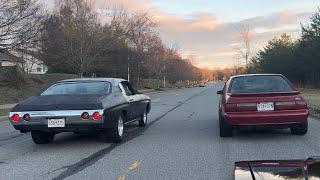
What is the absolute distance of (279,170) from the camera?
12.8ft

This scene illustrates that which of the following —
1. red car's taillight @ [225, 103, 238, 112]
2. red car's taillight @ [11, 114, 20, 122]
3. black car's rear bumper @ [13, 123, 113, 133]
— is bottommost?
black car's rear bumper @ [13, 123, 113, 133]

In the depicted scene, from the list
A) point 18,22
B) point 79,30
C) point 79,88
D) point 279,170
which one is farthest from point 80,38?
point 279,170

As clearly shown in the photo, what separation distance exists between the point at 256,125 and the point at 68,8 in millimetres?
37108

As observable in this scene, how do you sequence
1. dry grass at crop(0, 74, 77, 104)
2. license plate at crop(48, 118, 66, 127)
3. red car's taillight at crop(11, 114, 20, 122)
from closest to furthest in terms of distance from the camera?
license plate at crop(48, 118, 66, 127), red car's taillight at crop(11, 114, 20, 122), dry grass at crop(0, 74, 77, 104)

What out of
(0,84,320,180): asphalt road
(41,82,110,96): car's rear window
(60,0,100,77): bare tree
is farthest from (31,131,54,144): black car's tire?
(60,0,100,77): bare tree

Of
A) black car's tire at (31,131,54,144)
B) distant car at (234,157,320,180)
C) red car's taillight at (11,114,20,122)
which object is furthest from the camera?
black car's tire at (31,131,54,144)

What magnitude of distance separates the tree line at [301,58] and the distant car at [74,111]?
44.6m

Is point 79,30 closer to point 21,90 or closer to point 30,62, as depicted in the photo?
point 21,90

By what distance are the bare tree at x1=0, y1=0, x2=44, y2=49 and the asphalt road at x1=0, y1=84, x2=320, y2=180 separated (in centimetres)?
1704

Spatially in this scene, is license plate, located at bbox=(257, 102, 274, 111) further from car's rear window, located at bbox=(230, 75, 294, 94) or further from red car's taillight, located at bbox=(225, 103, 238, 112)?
car's rear window, located at bbox=(230, 75, 294, 94)

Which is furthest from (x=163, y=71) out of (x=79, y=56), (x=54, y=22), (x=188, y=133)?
(x=188, y=133)

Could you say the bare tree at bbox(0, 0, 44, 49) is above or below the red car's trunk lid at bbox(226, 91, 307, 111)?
above

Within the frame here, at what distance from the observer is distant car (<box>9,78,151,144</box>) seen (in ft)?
33.9

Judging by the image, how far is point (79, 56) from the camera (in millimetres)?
45906
